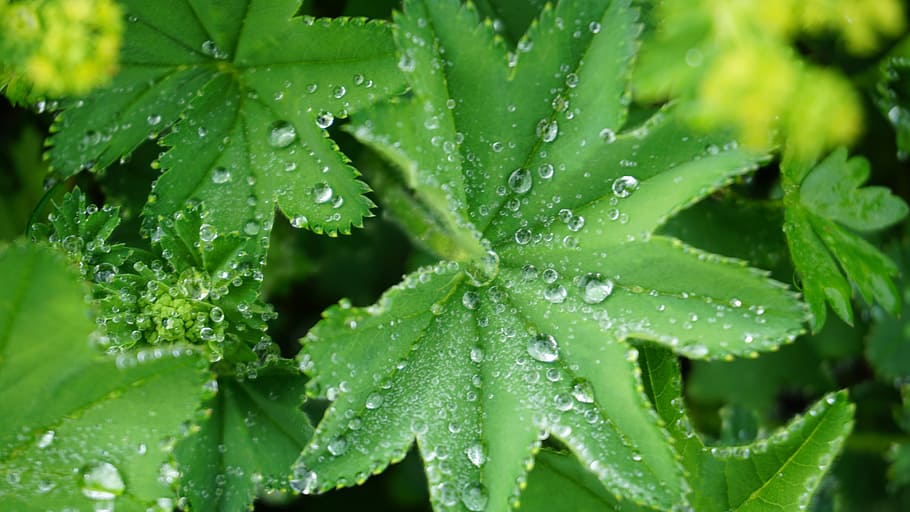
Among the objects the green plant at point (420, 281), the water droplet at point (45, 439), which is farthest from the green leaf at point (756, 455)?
the water droplet at point (45, 439)

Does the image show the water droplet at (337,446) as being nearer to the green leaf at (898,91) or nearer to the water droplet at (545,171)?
the water droplet at (545,171)

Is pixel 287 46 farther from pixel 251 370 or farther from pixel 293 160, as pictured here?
pixel 251 370

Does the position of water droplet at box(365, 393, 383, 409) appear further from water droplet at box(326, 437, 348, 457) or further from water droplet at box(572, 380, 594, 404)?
water droplet at box(572, 380, 594, 404)

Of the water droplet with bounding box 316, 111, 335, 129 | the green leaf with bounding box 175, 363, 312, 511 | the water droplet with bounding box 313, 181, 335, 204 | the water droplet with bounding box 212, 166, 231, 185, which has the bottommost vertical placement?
the green leaf with bounding box 175, 363, 312, 511

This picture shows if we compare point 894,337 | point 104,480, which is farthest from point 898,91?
point 104,480

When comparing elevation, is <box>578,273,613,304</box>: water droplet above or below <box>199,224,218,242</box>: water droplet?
below

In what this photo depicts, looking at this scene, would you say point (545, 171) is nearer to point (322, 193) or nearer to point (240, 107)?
point (322, 193)

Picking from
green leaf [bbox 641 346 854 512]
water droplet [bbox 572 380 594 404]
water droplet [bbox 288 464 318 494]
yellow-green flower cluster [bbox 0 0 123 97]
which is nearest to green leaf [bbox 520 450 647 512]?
green leaf [bbox 641 346 854 512]
